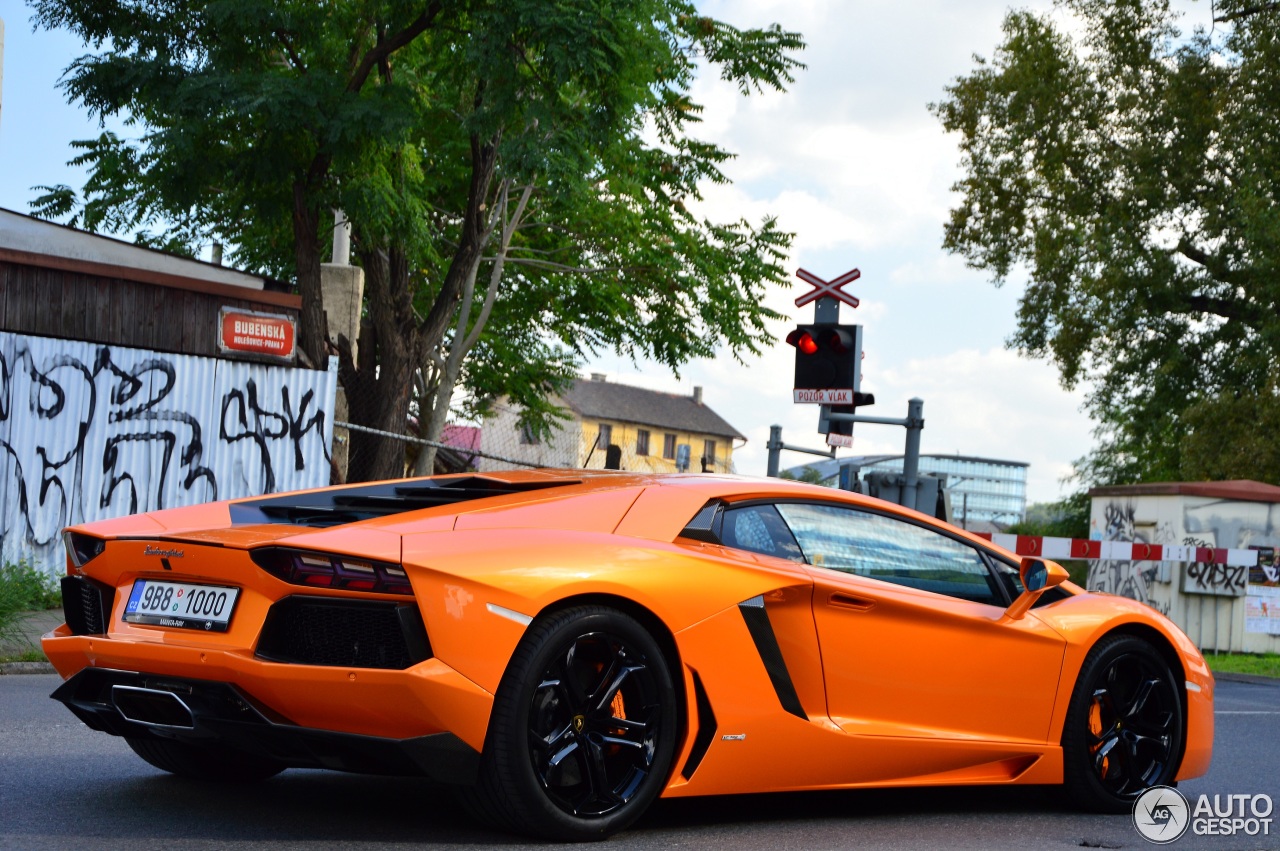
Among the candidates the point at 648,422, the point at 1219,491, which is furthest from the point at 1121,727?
the point at 648,422

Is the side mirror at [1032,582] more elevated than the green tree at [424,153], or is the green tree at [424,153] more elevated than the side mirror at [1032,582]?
the green tree at [424,153]

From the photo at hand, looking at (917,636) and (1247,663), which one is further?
(1247,663)

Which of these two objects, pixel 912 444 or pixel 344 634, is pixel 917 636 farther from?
pixel 912 444

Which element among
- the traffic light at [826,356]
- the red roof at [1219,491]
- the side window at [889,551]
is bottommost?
the side window at [889,551]

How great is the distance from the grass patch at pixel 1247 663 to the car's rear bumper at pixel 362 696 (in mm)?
12642

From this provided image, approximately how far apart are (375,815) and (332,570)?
42.6 inches

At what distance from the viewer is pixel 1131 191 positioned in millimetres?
32188

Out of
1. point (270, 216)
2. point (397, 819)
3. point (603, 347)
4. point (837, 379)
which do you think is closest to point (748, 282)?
point (603, 347)

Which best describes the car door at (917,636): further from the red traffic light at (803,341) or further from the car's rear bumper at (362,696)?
the red traffic light at (803,341)

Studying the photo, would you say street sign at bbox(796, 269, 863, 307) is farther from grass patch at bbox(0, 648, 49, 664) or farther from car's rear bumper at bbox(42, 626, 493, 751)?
car's rear bumper at bbox(42, 626, 493, 751)

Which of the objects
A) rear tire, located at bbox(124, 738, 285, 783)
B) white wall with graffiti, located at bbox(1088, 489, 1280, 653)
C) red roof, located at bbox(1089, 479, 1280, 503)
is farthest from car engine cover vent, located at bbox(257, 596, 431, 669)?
red roof, located at bbox(1089, 479, 1280, 503)

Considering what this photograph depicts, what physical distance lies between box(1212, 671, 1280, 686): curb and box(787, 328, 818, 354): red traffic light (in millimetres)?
5756

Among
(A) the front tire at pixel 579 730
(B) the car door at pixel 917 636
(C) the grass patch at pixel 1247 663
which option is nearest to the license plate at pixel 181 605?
(A) the front tire at pixel 579 730

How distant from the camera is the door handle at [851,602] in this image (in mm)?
5086
